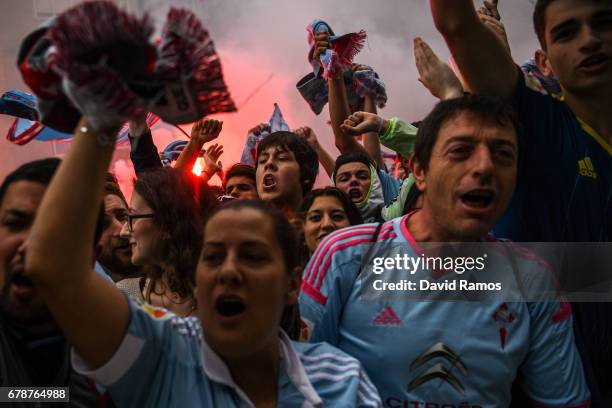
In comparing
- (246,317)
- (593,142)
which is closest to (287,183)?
(593,142)

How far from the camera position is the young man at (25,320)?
4.88ft

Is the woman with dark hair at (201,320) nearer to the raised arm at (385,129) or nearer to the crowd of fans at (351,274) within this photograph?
the crowd of fans at (351,274)

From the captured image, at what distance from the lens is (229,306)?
5.07 feet

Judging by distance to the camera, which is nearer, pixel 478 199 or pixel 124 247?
pixel 478 199

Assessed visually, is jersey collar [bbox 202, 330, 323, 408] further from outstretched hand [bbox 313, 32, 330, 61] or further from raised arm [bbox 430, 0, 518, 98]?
outstretched hand [bbox 313, 32, 330, 61]

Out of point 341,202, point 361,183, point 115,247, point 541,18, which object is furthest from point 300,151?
point 541,18

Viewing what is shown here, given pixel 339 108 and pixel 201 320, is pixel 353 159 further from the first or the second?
pixel 201 320

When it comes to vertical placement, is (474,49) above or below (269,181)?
below

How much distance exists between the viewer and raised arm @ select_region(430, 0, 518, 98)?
1.74 metres

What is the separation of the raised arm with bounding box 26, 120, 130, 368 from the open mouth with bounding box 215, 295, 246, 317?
334 mm

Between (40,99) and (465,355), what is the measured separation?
1330 millimetres

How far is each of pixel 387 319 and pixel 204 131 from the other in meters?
2.16

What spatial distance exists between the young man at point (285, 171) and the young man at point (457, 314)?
1.47 metres

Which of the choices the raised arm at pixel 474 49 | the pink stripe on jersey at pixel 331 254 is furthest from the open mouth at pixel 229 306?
the raised arm at pixel 474 49
